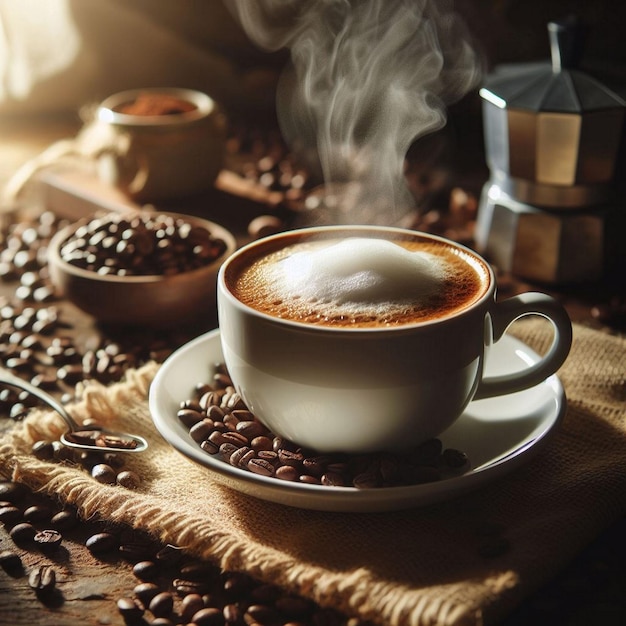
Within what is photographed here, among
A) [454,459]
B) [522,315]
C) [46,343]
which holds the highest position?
[522,315]

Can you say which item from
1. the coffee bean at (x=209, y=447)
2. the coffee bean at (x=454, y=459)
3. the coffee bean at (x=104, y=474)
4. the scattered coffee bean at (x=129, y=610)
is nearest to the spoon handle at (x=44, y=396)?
the coffee bean at (x=104, y=474)

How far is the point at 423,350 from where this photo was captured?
868 mm

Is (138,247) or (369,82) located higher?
(369,82)

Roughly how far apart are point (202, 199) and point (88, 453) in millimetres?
1061

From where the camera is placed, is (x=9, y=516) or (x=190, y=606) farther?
(x=9, y=516)

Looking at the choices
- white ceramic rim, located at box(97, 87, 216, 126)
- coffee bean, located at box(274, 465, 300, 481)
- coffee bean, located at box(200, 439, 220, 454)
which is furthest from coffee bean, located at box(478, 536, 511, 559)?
white ceramic rim, located at box(97, 87, 216, 126)

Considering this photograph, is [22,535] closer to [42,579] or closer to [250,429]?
[42,579]

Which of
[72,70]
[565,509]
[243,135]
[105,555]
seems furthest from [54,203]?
[565,509]

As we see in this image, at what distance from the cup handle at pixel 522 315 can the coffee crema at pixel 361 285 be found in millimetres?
41

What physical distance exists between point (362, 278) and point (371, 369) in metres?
0.12

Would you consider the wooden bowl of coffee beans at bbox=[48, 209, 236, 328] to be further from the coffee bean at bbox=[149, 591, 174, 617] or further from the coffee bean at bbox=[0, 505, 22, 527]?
the coffee bean at bbox=[149, 591, 174, 617]

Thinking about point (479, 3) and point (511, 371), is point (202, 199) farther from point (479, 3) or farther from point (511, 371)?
point (511, 371)

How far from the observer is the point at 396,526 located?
35.2 inches

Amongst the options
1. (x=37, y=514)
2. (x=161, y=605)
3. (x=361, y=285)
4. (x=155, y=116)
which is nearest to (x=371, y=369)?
(x=361, y=285)
